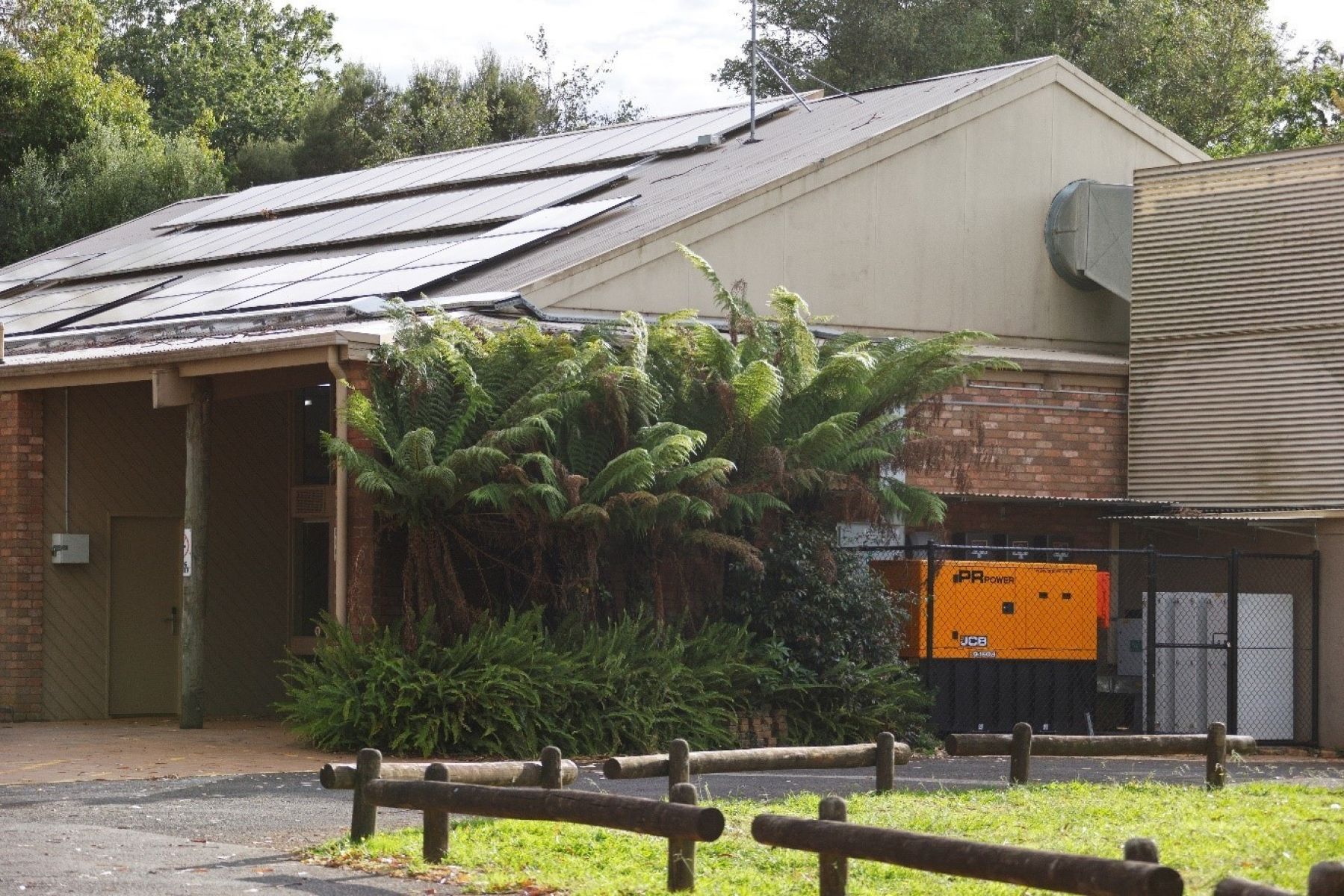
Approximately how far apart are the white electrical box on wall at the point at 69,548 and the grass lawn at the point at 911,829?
9.50m

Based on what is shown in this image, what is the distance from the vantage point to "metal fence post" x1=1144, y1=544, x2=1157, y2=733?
1822 centimetres

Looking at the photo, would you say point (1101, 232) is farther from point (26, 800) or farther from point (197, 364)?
point (26, 800)

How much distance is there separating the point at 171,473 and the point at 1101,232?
11.1 meters

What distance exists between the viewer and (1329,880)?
5.86 m

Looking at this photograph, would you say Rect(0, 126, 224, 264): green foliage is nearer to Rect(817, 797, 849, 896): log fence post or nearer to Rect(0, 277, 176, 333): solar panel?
Rect(0, 277, 176, 333): solar panel

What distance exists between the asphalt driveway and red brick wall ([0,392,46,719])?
6.22 m

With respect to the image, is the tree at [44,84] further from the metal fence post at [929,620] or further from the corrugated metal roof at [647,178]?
the metal fence post at [929,620]

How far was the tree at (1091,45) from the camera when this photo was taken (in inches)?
1590

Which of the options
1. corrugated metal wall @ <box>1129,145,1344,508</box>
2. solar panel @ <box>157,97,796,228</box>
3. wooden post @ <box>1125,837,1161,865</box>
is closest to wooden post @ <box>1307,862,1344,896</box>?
wooden post @ <box>1125,837,1161,865</box>

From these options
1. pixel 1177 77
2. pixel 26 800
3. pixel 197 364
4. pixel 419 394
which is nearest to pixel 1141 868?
pixel 26 800

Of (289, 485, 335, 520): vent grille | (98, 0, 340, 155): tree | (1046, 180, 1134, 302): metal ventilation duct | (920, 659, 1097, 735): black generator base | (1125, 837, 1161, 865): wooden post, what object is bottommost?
(920, 659, 1097, 735): black generator base

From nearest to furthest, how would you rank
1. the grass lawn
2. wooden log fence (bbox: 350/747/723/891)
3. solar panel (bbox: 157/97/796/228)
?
1. wooden log fence (bbox: 350/747/723/891)
2. the grass lawn
3. solar panel (bbox: 157/97/796/228)

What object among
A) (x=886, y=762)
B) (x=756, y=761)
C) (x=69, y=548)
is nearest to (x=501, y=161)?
(x=69, y=548)

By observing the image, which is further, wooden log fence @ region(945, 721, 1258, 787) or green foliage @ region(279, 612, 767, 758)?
green foliage @ region(279, 612, 767, 758)
